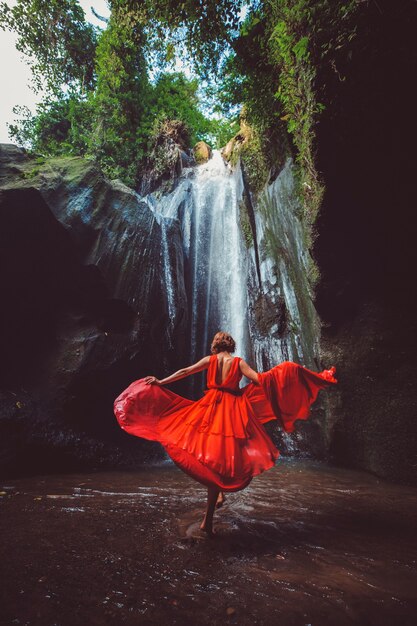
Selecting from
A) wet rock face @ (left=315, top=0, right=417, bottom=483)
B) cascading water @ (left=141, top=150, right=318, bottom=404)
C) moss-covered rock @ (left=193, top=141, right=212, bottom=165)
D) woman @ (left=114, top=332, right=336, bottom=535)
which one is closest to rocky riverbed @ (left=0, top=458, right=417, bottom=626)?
woman @ (left=114, top=332, right=336, bottom=535)

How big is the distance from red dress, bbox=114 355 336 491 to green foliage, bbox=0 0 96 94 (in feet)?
64.3

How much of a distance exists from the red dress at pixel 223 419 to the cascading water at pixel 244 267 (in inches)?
125

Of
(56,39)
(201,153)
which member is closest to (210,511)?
(201,153)

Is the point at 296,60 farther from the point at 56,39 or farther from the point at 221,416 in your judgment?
the point at 56,39

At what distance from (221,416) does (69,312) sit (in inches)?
203

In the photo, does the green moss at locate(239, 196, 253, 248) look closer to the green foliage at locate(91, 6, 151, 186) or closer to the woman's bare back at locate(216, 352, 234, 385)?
the green foliage at locate(91, 6, 151, 186)

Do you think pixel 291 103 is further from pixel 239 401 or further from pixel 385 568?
pixel 385 568

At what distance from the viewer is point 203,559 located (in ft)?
7.28

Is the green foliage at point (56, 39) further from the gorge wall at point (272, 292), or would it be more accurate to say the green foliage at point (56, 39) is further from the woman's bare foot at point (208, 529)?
the woman's bare foot at point (208, 529)

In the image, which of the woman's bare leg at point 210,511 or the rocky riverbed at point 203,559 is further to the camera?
the woman's bare leg at point 210,511

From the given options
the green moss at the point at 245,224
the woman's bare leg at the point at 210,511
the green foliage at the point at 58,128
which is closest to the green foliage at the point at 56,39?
the green foliage at the point at 58,128

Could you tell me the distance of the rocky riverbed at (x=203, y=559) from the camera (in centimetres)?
165

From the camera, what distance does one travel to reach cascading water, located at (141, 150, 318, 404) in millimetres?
7152

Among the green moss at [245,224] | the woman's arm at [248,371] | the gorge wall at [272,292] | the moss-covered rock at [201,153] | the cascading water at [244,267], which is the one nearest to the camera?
the woman's arm at [248,371]
